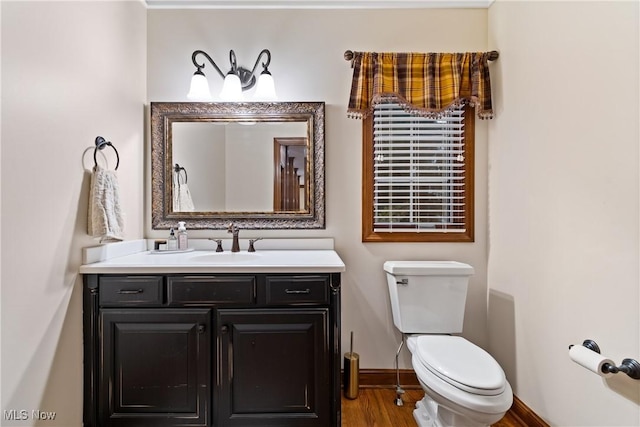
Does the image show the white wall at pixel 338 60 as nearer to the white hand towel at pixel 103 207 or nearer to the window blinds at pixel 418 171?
the window blinds at pixel 418 171

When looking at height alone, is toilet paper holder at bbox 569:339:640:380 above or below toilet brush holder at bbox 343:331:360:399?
above

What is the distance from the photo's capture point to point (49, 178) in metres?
1.35

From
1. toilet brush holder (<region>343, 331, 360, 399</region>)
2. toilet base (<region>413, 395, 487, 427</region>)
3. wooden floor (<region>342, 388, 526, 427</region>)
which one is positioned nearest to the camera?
toilet base (<region>413, 395, 487, 427</region>)

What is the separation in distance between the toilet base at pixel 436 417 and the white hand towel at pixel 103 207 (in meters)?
1.74

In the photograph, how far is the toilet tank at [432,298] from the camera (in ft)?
6.22

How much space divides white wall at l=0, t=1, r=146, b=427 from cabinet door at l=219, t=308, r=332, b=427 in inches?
26.0

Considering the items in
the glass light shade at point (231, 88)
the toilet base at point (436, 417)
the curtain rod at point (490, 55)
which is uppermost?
the curtain rod at point (490, 55)

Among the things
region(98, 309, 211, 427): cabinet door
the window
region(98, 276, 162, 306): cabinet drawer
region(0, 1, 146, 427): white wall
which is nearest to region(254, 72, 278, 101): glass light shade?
the window

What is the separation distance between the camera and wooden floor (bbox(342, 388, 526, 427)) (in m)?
1.78

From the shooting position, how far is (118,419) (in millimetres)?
1538

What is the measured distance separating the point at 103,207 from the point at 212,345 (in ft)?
2.70

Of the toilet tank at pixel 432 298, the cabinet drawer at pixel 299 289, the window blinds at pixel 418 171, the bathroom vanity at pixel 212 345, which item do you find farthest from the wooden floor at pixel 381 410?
the window blinds at pixel 418 171

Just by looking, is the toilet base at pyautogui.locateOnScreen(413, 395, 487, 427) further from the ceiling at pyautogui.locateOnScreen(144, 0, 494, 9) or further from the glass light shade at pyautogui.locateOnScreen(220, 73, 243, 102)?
the ceiling at pyautogui.locateOnScreen(144, 0, 494, 9)

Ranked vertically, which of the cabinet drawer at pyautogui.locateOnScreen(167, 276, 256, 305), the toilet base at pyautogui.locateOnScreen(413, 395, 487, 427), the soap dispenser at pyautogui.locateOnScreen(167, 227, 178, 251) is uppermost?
the soap dispenser at pyautogui.locateOnScreen(167, 227, 178, 251)
